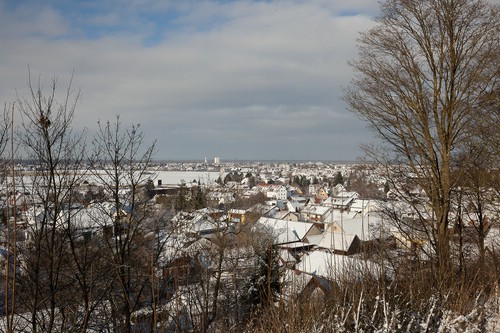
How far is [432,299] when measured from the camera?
3.13m

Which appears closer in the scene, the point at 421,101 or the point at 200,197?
the point at 421,101

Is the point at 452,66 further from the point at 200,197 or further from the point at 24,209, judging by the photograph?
the point at 200,197

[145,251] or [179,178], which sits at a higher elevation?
[179,178]

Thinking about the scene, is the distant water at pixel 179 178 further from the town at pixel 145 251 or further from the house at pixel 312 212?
the house at pixel 312 212

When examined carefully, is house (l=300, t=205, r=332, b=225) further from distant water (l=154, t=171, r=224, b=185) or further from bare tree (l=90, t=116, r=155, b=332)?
bare tree (l=90, t=116, r=155, b=332)

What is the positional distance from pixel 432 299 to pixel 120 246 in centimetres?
473

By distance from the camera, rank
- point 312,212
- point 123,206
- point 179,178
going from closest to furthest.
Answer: point 123,206, point 179,178, point 312,212

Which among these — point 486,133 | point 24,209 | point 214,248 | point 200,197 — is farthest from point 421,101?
point 200,197

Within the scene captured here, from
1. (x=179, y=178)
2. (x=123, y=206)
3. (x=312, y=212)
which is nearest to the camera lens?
(x=123, y=206)

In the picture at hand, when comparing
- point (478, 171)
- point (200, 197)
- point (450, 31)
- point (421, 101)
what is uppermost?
point (450, 31)

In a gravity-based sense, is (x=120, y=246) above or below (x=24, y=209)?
below

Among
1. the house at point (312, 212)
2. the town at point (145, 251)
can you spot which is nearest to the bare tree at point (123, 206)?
the town at point (145, 251)

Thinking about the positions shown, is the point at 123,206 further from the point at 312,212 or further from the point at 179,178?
the point at 312,212

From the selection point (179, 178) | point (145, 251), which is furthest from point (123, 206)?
point (179, 178)
